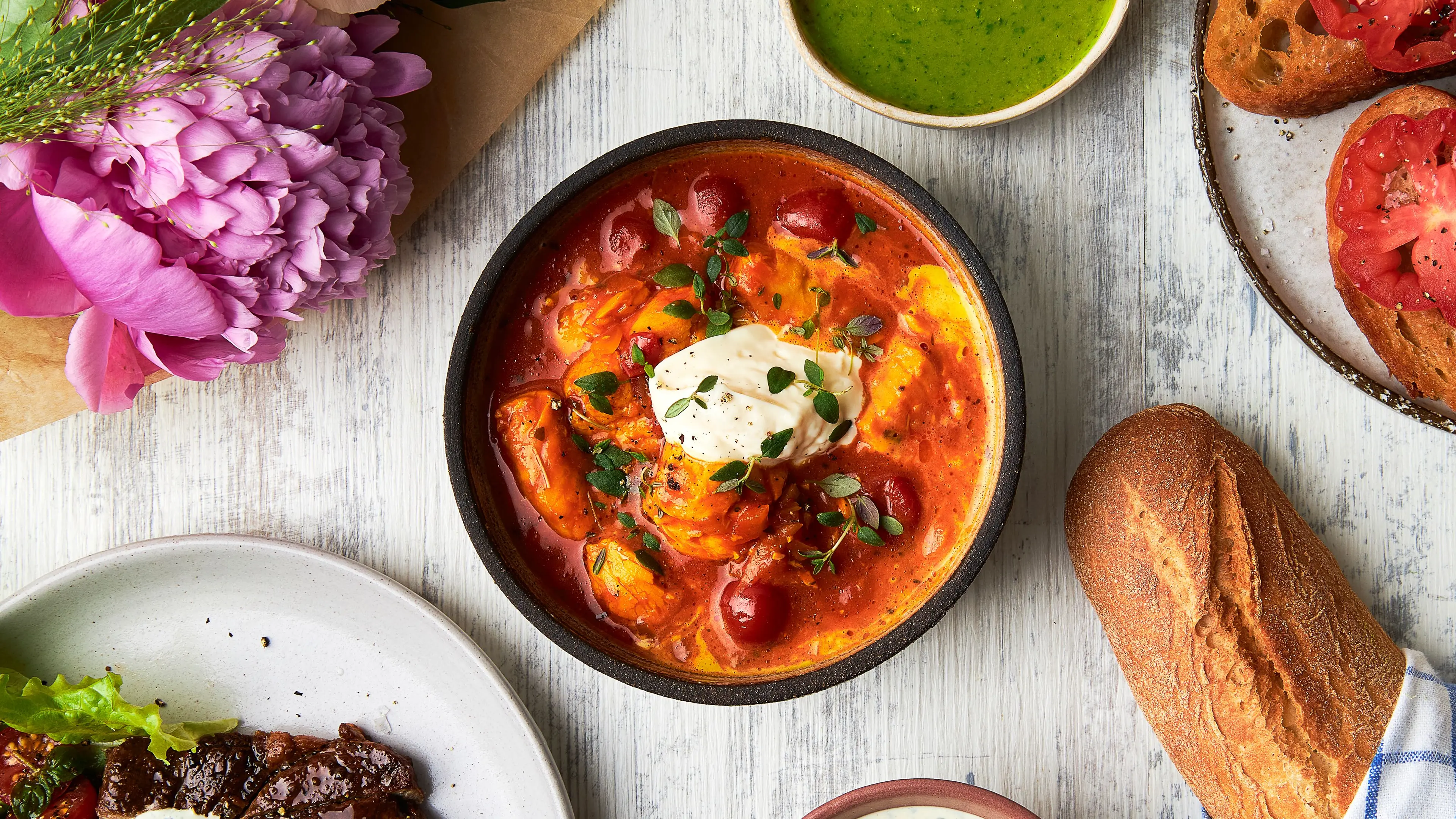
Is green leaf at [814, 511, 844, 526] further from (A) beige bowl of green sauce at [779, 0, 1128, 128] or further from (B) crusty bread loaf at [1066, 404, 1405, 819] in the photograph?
(A) beige bowl of green sauce at [779, 0, 1128, 128]

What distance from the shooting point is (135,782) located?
2.61 meters

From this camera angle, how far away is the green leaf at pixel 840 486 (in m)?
2.32

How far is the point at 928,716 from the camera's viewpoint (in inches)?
105

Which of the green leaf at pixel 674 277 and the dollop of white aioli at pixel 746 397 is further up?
the green leaf at pixel 674 277

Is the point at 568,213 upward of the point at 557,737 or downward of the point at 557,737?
upward

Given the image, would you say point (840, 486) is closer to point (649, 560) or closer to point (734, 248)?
point (649, 560)

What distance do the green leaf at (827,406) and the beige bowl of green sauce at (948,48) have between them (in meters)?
0.71

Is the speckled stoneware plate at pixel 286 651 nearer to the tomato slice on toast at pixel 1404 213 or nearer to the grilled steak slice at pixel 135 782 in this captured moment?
the grilled steak slice at pixel 135 782

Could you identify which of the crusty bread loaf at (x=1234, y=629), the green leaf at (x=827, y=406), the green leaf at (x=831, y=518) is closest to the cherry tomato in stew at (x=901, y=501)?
the green leaf at (x=831, y=518)

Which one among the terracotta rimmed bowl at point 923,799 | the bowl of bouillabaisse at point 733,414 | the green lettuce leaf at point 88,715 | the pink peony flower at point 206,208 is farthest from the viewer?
the green lettuce leaf at point 88,715

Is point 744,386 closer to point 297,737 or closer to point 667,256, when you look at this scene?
point 667,256

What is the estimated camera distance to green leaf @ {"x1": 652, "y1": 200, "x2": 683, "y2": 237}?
7.70ft

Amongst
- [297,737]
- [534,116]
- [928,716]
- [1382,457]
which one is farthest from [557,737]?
[1382,457]

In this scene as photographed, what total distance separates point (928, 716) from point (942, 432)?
2.71ft
